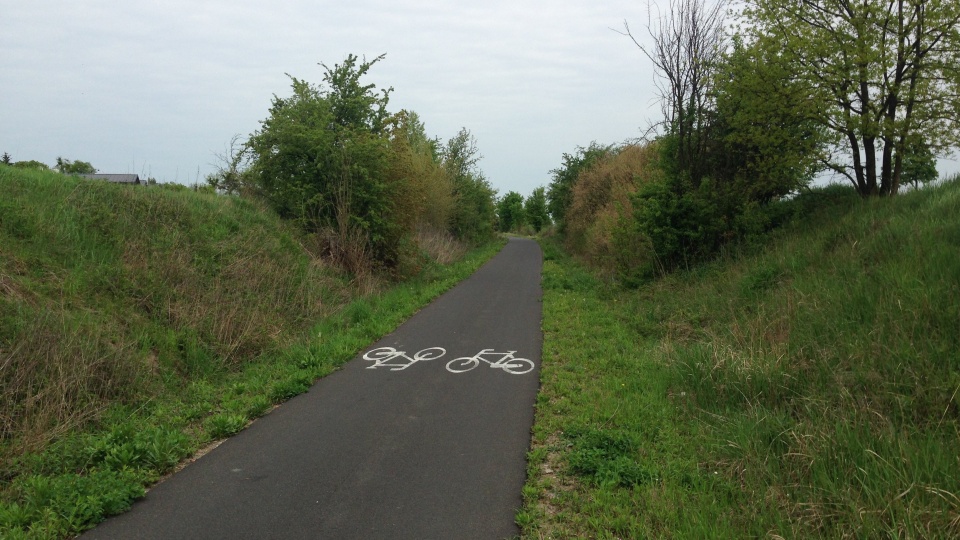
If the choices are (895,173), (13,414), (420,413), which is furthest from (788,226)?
(13,414)

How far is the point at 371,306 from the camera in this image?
13133 mm

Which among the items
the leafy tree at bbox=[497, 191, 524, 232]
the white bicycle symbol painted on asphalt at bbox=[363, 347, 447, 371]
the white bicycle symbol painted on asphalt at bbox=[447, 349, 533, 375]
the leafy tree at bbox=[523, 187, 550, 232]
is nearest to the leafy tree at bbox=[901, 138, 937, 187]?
the white bicycle symbol painted on asphalt at bbox=[447, 349, 533, 375]

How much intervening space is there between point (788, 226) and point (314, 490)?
12.2m

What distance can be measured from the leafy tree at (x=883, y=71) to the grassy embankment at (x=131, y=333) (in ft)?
32.6

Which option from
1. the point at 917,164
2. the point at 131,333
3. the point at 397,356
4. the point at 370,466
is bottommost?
the point at 370,466

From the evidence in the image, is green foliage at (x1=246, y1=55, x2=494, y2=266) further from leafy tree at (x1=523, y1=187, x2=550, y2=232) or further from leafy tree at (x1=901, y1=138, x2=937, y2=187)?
leafy tree at (x1=523, y1=187, x2=550, y2=232)

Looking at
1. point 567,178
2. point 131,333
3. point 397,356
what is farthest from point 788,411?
point 567,178

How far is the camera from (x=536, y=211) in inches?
3725

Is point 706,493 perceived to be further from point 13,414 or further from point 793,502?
point 13,414

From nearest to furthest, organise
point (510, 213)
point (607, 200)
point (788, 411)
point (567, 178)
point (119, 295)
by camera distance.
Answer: point (788, 411) < point (119, 295) < point (607, 200) < point (567, 178) < point (510, 213)

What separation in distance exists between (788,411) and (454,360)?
477 centimetres

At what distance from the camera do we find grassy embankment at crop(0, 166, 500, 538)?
4.91m

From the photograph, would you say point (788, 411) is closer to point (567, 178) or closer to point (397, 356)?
point (397, 356)

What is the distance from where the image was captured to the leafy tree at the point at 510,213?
106 metres
